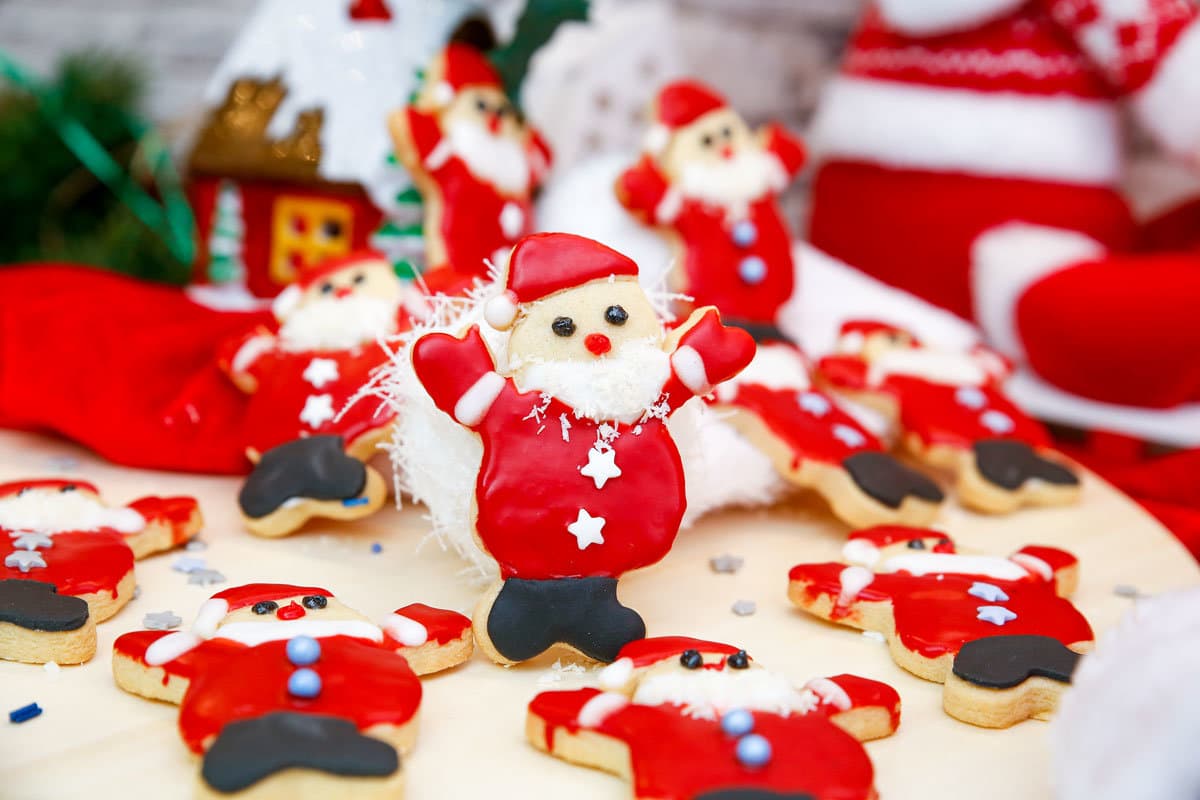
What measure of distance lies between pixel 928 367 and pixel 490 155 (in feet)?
1.64

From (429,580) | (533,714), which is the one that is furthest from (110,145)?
(533,714)

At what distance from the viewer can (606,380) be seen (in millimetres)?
735

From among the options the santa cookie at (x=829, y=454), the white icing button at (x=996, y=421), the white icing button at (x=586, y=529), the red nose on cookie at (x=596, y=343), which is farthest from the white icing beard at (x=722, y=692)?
the white icing button at (x=996, y=421)

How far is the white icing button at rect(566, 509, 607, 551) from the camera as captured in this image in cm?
74

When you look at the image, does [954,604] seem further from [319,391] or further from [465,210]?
[465,210]

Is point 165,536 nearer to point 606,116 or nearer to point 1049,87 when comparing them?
point 606,116

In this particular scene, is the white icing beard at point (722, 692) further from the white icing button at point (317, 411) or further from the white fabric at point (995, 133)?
the white fabric at point (995, 133)

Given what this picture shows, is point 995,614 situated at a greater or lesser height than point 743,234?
lesser

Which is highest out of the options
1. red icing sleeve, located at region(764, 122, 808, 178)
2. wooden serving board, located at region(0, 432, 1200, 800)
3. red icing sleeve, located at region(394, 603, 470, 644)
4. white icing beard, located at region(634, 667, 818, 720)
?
red icing sleeve, located at region(764, 122, 808, 178)

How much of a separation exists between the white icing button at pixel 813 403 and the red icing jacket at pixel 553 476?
317mm

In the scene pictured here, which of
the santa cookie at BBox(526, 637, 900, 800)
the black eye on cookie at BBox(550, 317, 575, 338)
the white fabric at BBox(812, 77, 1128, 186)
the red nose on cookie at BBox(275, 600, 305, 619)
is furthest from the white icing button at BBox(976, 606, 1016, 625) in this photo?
the white fabric at BBox(812, 77, 1128, 186)

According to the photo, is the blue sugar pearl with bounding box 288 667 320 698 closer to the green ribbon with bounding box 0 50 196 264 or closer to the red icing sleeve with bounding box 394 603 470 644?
the red icing sleeve with bounding box 394 603 470 644

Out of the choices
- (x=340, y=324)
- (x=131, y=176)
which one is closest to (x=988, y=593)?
(x=340, y=324)

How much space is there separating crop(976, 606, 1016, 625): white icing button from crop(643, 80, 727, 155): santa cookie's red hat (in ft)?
1.98
